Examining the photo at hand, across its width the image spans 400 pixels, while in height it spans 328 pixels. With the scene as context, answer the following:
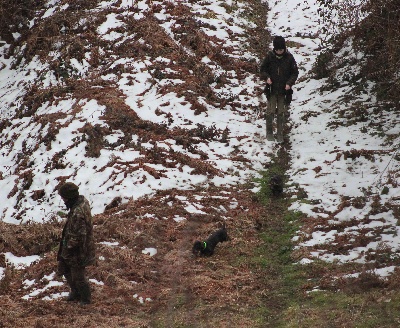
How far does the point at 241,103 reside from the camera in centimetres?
1652

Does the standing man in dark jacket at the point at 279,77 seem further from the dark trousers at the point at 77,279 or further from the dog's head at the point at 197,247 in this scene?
the dark trousers at the point at 77,279

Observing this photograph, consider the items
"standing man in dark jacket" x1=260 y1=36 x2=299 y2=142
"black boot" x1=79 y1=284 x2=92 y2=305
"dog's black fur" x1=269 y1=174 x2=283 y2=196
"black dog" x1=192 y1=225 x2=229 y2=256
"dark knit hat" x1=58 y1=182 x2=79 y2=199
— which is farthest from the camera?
"standing man in dark jacket" x1=260 y1=36 x2=299 y2=142

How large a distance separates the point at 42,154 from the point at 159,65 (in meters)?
5.95

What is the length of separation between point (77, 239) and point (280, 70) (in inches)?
347

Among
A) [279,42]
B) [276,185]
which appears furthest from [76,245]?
[279,42]

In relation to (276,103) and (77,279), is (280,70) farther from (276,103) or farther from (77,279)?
(77,279)

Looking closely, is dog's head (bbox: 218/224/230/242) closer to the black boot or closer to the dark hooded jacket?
the black boot

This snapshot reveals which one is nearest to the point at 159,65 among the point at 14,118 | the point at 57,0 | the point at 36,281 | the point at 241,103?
the point at 241,103

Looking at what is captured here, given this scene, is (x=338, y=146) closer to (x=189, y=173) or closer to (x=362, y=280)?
(x=189, y=173)

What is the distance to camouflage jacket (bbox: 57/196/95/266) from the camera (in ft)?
25.0

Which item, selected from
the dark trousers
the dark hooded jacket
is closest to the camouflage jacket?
the dark trousers

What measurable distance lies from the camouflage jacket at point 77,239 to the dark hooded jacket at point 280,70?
8.32 m

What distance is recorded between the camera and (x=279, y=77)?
14.1 meters

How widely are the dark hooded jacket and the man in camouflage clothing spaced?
827cm
